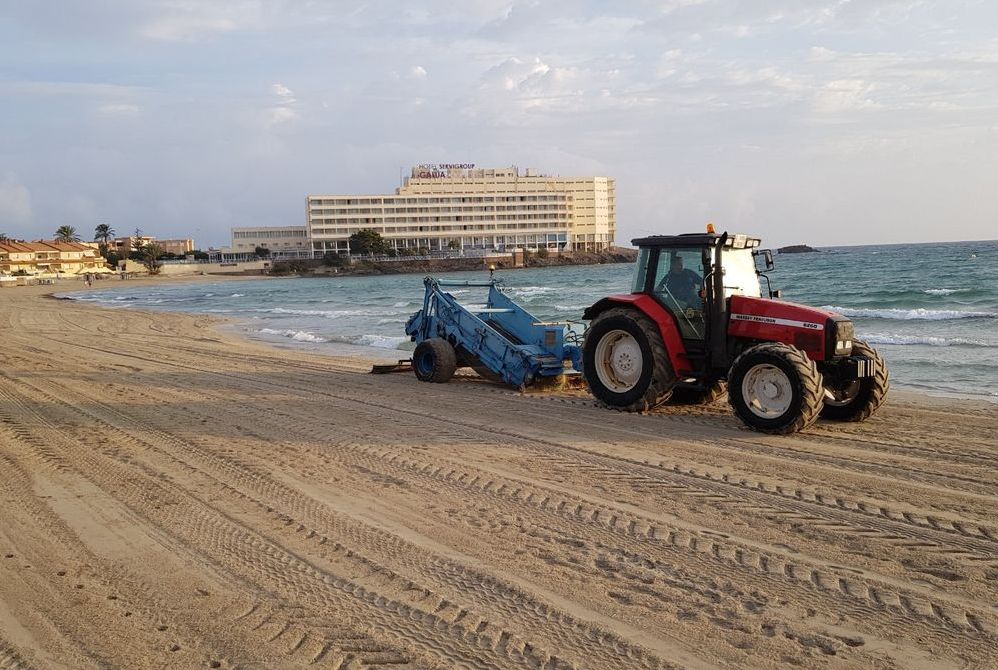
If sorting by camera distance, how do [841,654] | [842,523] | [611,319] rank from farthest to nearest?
1. [611,319]
2. [842,523]
3. [841,654]

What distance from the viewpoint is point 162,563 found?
4.75 meters

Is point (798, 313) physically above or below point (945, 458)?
above

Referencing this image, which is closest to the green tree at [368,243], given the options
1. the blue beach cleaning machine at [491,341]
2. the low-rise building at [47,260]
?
the low-rise building at [47,260]

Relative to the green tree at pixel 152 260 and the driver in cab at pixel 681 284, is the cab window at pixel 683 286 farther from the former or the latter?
the green tree at pixel 152 260

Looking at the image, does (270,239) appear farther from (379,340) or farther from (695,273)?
(695,273)

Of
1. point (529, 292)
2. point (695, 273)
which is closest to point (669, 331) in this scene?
point (695, 273)

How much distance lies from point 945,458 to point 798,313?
181cm

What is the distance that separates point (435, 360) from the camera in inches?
454

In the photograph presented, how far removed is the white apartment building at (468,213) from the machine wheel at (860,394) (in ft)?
407

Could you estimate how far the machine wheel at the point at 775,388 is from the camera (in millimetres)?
7465

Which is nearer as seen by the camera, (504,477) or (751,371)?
(504,477)

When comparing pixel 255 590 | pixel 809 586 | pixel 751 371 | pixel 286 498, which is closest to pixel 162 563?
pixel 255 590

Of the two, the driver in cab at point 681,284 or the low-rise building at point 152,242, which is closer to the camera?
the driver in cab at point 681,284

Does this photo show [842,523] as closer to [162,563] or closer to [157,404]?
[162,563]
